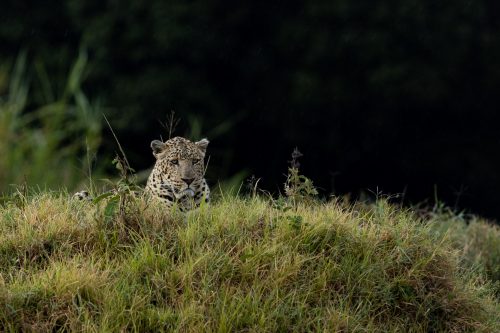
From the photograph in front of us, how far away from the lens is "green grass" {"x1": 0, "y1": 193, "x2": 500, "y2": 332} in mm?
5438

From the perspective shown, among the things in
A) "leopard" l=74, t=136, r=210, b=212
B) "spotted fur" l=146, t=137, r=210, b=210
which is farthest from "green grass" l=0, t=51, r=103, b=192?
"spotted fur" l=146, t=137, r=210, b=210

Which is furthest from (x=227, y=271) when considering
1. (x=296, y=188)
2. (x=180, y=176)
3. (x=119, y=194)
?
(x=180, y=176)

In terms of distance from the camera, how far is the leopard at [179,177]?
23.2 ft

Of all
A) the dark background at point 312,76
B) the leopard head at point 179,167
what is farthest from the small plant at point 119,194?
the dark background at point 312,76

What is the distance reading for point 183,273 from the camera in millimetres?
5723

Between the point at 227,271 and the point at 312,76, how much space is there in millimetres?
12346

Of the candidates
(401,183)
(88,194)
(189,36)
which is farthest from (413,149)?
(88,194)

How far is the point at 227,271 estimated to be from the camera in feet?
19.2

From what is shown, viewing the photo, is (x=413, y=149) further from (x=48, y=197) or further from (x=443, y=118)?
(x=48, y=197)

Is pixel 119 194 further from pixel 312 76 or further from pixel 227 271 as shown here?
pixel 312 76

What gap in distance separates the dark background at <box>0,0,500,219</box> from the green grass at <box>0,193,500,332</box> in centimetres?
1008

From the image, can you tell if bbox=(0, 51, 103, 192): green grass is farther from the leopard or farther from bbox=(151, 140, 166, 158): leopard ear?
bbox=(151, 140, 166, 158): leopard ear

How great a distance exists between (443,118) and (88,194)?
1324cm

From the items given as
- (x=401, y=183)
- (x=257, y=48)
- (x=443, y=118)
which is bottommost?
(x=401, y=183)
